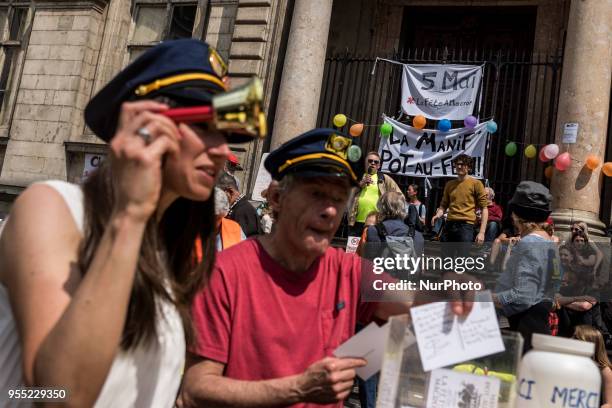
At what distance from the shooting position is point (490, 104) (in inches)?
491

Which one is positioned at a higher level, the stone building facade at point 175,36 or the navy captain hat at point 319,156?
the stone building facade at point 175,36

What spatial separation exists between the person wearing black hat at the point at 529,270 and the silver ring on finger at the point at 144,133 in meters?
3.88

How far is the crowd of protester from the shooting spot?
112 cm

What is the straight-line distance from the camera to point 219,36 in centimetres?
1234

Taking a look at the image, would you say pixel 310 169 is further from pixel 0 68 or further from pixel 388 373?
pixel 0 68

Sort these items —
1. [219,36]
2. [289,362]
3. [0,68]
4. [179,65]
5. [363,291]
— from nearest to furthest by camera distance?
[179,65], [289,362], [363,291], [219,36], [0,68]

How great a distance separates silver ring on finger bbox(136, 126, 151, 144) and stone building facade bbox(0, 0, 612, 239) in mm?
9496

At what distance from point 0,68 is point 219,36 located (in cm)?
607

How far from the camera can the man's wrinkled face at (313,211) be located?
2225 mm

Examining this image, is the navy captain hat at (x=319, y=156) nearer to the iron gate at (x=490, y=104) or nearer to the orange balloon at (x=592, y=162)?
the orange balloon at (x=592, y=162)

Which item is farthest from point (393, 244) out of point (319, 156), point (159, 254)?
point (159, 254)

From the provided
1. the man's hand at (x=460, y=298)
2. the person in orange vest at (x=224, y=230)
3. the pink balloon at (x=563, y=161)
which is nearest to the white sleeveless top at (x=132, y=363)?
the man's hand at (x=460, y=298)

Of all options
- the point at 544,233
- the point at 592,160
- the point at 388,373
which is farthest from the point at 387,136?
the point at 388,373

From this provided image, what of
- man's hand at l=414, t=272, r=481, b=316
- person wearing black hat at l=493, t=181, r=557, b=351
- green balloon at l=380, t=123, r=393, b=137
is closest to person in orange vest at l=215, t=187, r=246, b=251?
person wearing black hat at l=493, t=181, r=557, b=351
